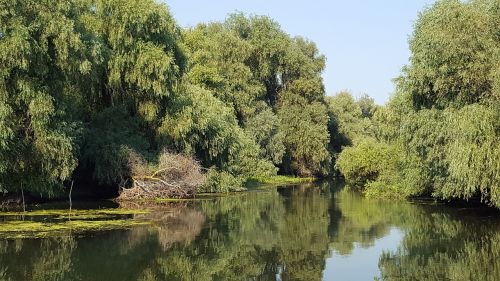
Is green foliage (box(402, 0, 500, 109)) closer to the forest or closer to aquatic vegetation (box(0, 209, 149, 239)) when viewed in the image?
the forest

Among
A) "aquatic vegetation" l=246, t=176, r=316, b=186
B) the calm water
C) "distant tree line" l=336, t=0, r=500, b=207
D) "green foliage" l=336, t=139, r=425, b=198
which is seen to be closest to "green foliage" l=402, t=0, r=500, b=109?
"distant tree line" l=336, t=0, r=500, b=207

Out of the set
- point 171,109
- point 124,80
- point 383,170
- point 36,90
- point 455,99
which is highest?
point 124,80

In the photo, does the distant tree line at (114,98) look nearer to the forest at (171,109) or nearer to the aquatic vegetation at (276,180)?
the forest at (171,109)

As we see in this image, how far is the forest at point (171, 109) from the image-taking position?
2438 cm

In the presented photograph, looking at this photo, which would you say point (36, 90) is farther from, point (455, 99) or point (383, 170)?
point (383, 170)

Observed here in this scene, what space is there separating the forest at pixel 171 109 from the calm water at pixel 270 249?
382 cm

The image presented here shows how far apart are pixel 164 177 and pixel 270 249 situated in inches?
657

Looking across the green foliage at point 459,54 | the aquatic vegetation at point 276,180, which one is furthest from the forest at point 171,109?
the aquatic vegetation at point 276,180

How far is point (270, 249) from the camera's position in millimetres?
18672

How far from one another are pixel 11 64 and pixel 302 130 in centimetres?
4050

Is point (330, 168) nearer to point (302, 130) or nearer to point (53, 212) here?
point (302, 130)

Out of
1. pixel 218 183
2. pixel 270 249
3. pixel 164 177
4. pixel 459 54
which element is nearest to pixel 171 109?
pixel 164 177

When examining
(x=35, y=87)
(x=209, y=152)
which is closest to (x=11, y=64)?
(x=35, y=87)

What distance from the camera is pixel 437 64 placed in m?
26.2
